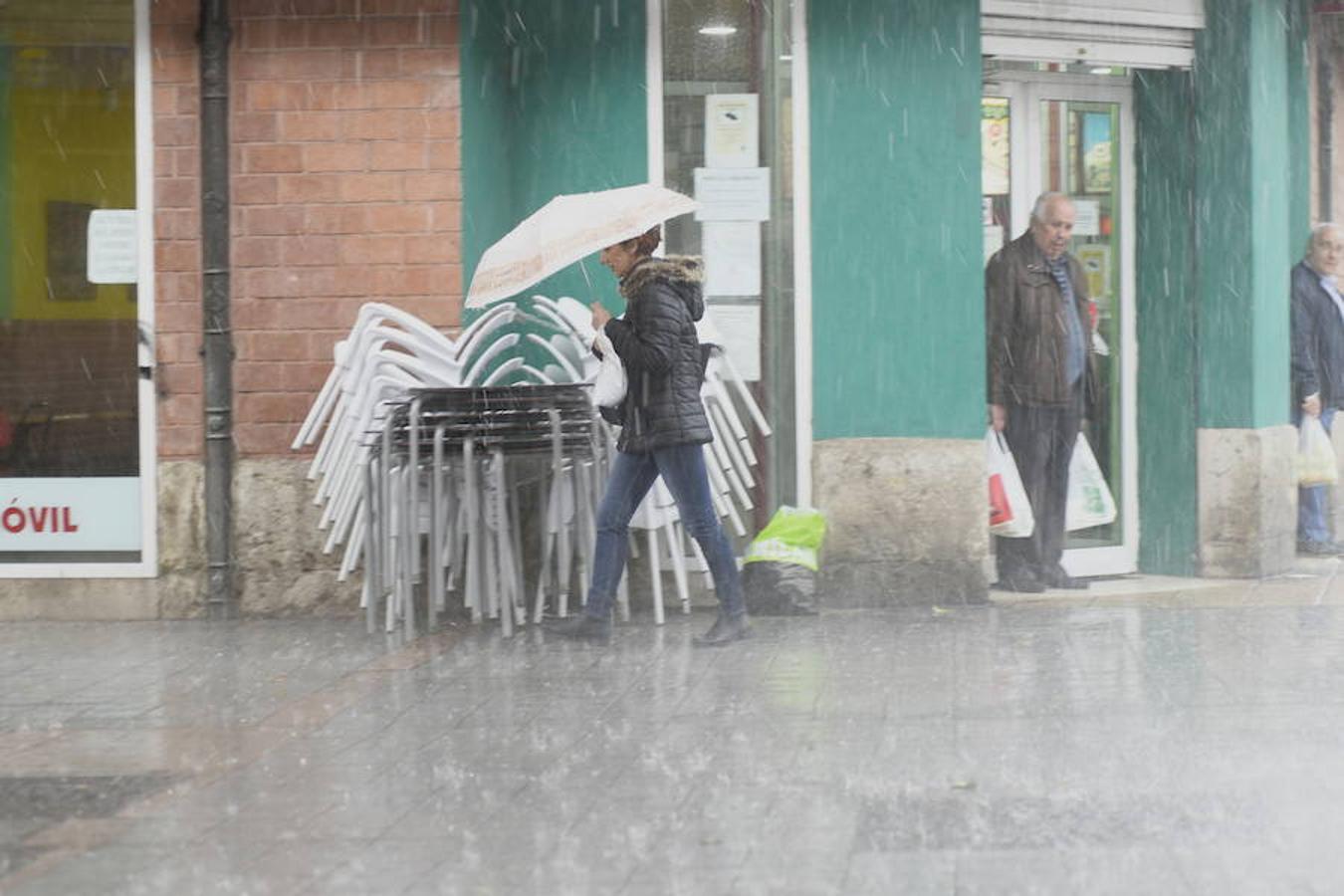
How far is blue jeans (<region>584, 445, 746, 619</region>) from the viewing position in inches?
356

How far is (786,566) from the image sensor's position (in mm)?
10086

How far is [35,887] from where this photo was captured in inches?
211

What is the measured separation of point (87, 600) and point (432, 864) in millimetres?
5476

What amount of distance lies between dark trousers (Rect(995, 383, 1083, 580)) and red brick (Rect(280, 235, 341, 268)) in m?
3.51

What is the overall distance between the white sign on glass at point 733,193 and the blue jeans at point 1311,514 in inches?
162

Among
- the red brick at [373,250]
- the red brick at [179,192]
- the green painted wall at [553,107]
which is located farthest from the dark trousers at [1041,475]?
the red brick at [179,192]

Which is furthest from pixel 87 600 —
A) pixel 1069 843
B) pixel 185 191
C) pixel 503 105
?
pixel 1069 843

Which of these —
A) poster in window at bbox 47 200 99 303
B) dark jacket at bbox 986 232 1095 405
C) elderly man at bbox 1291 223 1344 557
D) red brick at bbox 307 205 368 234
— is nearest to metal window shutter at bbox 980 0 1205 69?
dark jacket at bbox 986 232 1095 405

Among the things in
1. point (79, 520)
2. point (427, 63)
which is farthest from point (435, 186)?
point (79, 520)

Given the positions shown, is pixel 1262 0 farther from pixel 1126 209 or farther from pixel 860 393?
pixel 860 393

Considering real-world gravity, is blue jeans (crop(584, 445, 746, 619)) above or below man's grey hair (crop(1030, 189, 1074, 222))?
below

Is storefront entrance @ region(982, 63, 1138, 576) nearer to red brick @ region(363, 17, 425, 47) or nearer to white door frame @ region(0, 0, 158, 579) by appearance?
red brick @ region(363, 17, 425, 47)

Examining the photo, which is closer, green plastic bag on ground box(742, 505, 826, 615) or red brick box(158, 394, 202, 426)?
green plastic bag on ground box(742, 505, 826, 615)

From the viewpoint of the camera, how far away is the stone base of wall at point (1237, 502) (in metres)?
11.4
